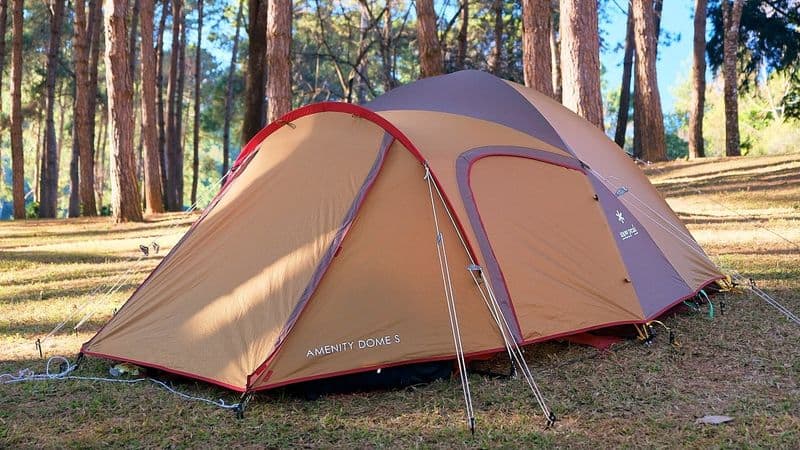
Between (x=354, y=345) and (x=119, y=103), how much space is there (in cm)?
1063

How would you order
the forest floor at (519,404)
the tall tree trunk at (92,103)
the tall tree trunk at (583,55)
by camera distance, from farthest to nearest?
1. the tall tree trunk at (92,103)
2. the tall tree trunk at (583,55)
3. the forest floor at (519,404)

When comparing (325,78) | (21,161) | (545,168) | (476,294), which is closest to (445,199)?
(476,294)

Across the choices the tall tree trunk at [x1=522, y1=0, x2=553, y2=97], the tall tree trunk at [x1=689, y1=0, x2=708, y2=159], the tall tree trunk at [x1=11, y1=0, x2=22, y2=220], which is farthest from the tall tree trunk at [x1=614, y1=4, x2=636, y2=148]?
the tall tree trunk at [x1=11, y1=0, x2=22, y2=220]

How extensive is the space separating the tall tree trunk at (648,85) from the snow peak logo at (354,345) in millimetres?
11968

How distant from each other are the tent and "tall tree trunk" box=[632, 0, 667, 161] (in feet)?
33.1

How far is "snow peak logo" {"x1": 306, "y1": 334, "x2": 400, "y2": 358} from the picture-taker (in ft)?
14.3

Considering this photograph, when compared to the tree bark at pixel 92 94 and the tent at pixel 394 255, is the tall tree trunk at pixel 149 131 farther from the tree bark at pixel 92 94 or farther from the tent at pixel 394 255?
the tent at pixel 394 255

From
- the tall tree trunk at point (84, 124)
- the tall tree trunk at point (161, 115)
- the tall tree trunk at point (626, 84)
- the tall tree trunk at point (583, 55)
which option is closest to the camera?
the tall tree trunk at point (583, 55)

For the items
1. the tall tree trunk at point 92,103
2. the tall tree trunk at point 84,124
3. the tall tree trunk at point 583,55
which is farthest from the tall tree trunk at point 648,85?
the tall tree trunk at point 92,103

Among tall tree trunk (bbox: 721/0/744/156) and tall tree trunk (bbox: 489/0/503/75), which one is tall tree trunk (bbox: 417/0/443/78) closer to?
tall tree trunk (bbox: 721/0/744/156)

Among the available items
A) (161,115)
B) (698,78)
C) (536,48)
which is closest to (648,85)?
(698,78)

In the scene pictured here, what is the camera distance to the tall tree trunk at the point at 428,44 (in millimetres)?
12266

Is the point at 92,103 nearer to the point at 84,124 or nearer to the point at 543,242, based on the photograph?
the point at 84,124

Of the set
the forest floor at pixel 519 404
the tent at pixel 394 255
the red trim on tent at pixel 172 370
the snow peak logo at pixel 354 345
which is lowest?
the forest floor at pixel 519 404
